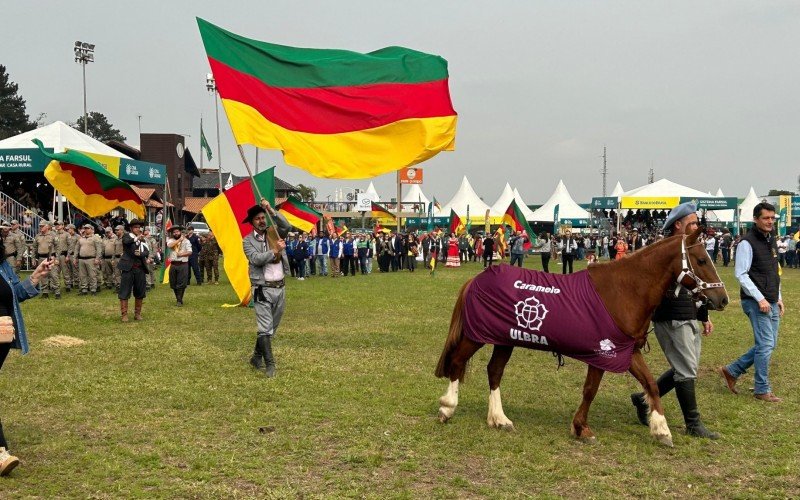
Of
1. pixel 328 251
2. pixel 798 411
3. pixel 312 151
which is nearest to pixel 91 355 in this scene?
pixel 312 151

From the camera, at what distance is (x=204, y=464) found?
5.74 metres

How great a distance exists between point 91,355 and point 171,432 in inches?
181

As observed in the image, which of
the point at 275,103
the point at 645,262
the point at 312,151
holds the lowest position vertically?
the point at 645,262

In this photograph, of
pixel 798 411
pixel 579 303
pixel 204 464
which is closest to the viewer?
pixel 204 464

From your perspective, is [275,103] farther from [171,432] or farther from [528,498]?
[528,498]

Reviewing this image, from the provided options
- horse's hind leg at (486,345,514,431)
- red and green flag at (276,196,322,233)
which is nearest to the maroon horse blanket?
horse's hind leg at (486,345,514,431)

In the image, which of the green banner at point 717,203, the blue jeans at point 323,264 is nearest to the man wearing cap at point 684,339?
the blue jeans at point 323,264

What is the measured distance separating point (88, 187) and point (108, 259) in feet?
9.12

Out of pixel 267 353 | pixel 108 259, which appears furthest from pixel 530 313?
pixel 108 259

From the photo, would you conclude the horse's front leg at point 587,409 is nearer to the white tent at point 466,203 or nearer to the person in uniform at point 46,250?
the person in uniform at point 46,250

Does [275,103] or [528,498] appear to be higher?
[275,103]

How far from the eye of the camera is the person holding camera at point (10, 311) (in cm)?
525

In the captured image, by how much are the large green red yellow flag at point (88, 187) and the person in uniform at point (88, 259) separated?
123 cm

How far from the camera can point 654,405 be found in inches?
254
